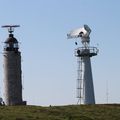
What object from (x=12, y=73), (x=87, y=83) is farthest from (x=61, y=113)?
(x=12, y=73)

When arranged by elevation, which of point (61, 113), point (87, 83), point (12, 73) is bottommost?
point (61, 113)

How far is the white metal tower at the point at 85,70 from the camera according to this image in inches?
3135

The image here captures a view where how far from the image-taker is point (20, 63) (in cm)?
8556

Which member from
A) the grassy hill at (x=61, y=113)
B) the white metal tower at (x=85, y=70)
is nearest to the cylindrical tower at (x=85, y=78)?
the white metal tower at (x=85, y=70)

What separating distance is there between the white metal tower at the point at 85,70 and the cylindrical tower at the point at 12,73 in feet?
28.7

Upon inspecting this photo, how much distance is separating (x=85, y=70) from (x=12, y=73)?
444 inches

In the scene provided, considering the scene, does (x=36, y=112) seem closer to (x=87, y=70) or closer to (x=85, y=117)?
(x=85, y=117)

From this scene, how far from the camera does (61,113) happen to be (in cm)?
4788

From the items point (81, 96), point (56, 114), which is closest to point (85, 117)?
point (56, 114)

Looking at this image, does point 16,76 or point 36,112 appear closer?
point 36,112

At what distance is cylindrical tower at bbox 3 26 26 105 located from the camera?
3260 inches

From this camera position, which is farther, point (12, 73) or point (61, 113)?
point (12, 73)

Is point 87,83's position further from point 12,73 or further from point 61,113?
point 61,113

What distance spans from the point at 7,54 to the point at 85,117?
4008 centimetres
